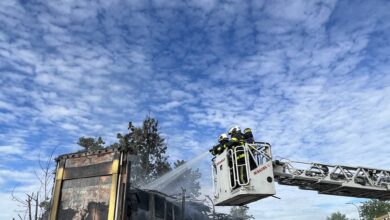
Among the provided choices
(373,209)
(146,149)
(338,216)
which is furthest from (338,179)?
(338,216)

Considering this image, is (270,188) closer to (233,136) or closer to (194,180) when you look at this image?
(233,136)

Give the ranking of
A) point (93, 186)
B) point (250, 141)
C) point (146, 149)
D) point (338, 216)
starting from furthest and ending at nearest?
point (338, 216) < point (146, 149) < point (250, 141) < point (93, 186)

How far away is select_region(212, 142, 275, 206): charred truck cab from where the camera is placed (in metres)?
7.53

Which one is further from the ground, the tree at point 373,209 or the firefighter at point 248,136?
the tree at point 373,209

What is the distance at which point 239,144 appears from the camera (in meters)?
8.17

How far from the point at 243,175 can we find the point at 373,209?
62.3 metres

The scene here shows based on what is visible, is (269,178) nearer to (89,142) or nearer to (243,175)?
(243,175)

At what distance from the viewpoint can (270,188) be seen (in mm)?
7488

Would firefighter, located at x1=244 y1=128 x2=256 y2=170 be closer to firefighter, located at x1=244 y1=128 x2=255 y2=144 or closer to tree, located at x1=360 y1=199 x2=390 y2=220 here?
firefighter, located at x1=244 y1=128 x2=255 y2=144

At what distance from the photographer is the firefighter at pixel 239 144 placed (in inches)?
306

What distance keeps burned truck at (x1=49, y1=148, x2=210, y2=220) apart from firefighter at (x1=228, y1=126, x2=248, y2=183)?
2446 millimetres

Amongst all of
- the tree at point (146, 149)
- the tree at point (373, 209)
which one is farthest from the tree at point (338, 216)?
the tree at point (146, 149)

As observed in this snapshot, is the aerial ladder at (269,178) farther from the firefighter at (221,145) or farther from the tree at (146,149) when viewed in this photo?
the tree at (146,149)

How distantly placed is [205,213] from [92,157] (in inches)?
224
